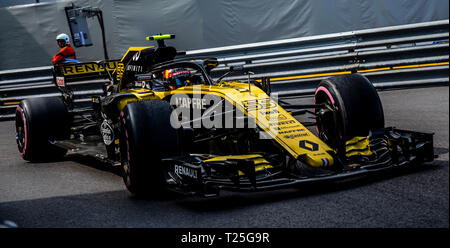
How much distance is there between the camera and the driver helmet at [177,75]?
5852 mm

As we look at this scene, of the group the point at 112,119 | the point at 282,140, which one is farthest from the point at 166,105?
the point at 112,119

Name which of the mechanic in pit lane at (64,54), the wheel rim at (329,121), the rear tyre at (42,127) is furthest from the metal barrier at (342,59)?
the wheel rim at (329,121)

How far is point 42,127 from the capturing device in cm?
706

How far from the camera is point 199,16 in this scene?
12.9m

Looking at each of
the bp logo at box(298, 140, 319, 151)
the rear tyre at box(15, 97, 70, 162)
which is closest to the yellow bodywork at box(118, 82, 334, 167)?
the bp logo at box(298, 140, 319, 151)

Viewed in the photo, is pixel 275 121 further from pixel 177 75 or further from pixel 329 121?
pixel 177 75

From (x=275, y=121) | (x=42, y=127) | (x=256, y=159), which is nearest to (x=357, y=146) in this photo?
(x=275, y=121)

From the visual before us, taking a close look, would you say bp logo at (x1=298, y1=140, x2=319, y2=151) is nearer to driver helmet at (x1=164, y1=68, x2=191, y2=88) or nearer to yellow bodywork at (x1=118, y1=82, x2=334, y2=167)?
yellow bodywork at (x1=118, y1=82, x2=334, y2=167)

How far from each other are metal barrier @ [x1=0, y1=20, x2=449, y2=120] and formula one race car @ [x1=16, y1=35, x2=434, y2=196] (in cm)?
379

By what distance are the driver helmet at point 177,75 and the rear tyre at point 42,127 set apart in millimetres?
2096

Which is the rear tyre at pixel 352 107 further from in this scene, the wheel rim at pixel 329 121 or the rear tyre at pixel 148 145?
the rear tyre at pixel 148 145

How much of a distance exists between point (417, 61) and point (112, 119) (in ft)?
21.0

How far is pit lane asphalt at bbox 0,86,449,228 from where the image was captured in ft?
11.6
